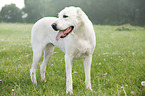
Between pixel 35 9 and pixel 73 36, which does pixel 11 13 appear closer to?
pixel 35 9

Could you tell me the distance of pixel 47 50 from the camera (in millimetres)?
4277

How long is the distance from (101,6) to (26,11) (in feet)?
98.5

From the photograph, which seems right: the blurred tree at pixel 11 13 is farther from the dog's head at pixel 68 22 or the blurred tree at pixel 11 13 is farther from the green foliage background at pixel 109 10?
the dog's head at pixel 68 22

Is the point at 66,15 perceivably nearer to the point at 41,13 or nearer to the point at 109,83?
the point at 109,83

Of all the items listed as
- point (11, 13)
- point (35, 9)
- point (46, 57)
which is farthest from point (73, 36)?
point (11, 13)

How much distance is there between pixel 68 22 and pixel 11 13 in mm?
63771

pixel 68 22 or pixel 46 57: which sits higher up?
pixel 68 22

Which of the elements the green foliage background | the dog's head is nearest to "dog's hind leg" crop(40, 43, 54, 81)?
the dog's head

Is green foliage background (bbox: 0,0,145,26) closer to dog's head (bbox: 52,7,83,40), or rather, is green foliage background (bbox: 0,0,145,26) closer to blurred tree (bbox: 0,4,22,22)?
blurred tree (bbox: 0,4,22,22)

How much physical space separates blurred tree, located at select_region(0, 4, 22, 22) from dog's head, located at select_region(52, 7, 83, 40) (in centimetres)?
5892

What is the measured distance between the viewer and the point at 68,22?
2.86 meters

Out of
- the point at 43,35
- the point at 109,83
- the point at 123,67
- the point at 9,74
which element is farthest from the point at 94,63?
the point at 9,74

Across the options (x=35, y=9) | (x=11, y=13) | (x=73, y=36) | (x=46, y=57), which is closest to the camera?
(x=73, y=36)

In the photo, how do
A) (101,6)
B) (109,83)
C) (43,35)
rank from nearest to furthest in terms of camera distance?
(109,83), (43,35), (101,6)
